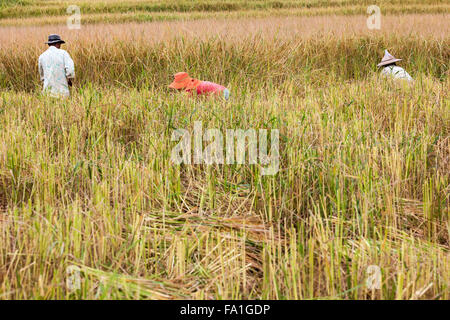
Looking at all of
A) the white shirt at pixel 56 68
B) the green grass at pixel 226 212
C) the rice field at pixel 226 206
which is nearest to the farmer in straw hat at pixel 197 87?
the rice field at pixel 226 206

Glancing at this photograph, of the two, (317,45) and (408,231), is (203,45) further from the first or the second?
(408,231)

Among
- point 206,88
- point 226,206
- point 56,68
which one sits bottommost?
point 226,206

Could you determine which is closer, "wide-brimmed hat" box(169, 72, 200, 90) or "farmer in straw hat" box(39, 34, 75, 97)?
"wide-brimmed hat" box(169, 72, 200, 90)

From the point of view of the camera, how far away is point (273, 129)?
2135mm

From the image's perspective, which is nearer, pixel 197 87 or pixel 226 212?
pixel 226 212

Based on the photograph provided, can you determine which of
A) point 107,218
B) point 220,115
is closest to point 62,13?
point 220,115

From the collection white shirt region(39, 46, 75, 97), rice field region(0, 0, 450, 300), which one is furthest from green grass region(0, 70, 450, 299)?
white shirt region(39, 46, 75, 97)

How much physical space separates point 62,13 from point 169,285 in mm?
15543

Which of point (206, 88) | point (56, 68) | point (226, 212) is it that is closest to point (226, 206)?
point (226, 212)

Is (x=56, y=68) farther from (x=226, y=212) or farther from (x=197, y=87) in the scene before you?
(x=226, y=212)

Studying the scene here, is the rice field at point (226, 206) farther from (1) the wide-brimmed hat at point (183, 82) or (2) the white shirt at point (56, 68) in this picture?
(2) the white shirt at point (56, 68)

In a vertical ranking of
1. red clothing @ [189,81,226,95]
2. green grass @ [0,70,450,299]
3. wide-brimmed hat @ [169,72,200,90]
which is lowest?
green grass @ [0,70,450,299]

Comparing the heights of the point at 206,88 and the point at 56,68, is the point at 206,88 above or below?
below

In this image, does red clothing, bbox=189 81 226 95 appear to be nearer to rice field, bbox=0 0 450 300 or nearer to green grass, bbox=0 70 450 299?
rice field, bbox=0 0 450 300
